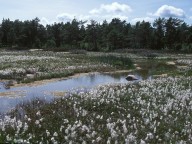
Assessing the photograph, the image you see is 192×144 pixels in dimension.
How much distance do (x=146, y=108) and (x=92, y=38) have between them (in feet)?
301

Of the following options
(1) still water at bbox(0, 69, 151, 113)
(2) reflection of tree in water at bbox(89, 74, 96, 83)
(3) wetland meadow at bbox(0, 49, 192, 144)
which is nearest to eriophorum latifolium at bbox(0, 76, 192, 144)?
(3) wetland meadow at bbox(0, 49, 192, 144)

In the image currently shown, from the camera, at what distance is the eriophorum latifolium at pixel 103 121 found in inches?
507

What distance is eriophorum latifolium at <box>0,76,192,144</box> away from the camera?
42.3 ft

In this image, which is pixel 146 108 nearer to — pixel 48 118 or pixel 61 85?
pixel 48 118

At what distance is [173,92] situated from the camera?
73.7 ft

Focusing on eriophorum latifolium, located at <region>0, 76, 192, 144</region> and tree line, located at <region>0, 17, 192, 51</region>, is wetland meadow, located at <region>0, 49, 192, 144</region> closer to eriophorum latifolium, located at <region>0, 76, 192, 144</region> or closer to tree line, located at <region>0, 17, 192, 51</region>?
eriophorum latifolium, located at <region>0, 76, 192, 144</region>

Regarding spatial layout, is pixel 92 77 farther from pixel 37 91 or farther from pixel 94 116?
pixel 94 116

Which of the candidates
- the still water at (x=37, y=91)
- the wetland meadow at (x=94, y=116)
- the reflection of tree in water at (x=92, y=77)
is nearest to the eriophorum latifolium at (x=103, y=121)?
the wetland meadow at (x=94, y=116)

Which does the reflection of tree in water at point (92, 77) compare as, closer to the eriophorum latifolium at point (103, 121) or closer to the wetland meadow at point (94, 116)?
the wetland meadow at point (94, 116)

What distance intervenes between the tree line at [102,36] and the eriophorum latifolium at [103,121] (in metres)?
85.1

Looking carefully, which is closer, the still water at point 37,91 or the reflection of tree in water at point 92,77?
the still water at point 37,91

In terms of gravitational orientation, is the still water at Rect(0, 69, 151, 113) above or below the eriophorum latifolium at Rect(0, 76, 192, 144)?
below

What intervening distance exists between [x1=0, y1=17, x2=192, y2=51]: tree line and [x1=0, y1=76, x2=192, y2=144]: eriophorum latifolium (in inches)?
3351

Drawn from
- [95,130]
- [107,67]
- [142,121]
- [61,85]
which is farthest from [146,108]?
[107,67]
